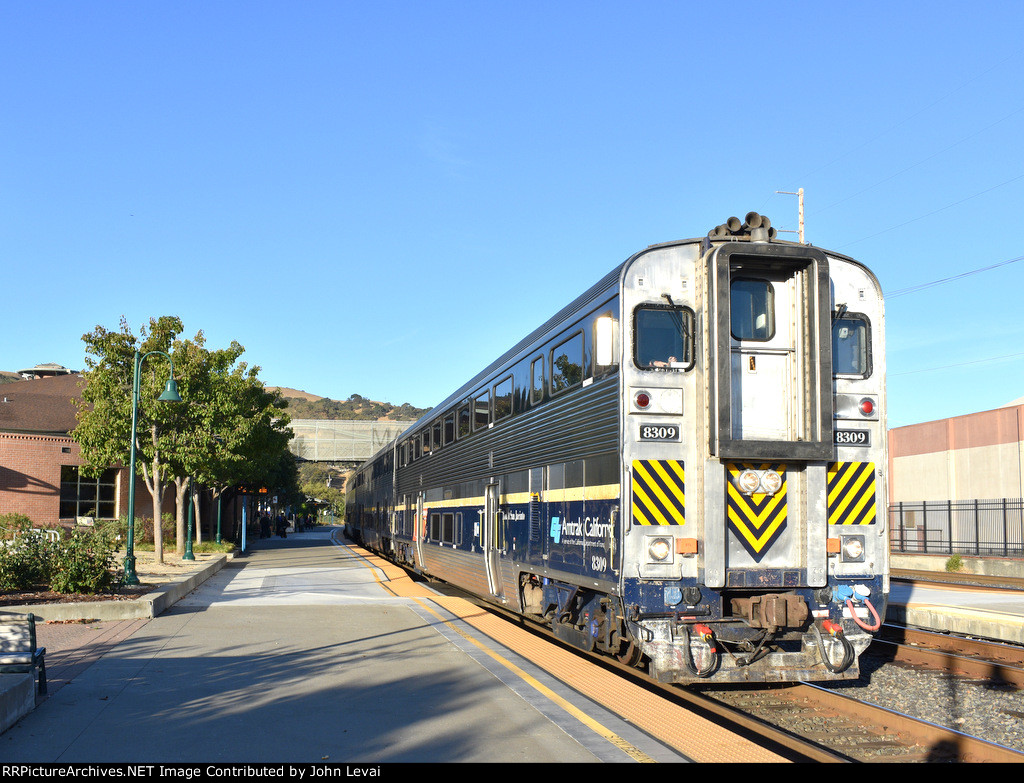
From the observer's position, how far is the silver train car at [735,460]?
8219mm

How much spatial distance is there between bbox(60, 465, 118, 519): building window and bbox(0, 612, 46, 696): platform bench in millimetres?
27687

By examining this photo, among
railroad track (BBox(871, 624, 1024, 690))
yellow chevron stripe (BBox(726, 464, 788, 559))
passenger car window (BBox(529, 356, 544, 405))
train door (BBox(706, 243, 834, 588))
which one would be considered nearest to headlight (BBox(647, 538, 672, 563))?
train door (BBox(706, 243, 834, 588))

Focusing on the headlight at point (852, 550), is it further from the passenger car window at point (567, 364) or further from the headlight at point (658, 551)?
the passenger car window at point (567, 364)

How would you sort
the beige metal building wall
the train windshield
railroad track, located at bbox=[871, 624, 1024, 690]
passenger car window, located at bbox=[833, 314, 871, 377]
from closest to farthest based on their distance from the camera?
the train windshield < passenger car window, located at bbox=[833, 314, 871, 377] < railroad track, located at bbox=[871, 624, 1024, 690] < the beige metal building wall

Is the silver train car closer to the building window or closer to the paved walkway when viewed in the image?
the paved walkway

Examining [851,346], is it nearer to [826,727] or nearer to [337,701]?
[826,727]

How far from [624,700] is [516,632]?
15.7 feet

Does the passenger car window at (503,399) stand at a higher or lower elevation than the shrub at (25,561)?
higher

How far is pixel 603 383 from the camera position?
8.93 m

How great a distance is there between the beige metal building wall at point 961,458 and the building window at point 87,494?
32833mm

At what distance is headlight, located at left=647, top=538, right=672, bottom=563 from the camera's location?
8180 millimetres

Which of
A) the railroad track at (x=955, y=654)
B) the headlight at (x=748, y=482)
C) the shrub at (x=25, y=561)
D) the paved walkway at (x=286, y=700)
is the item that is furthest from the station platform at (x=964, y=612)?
the shrub at (x=25, y=561)

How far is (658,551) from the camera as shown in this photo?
818 centimetres
